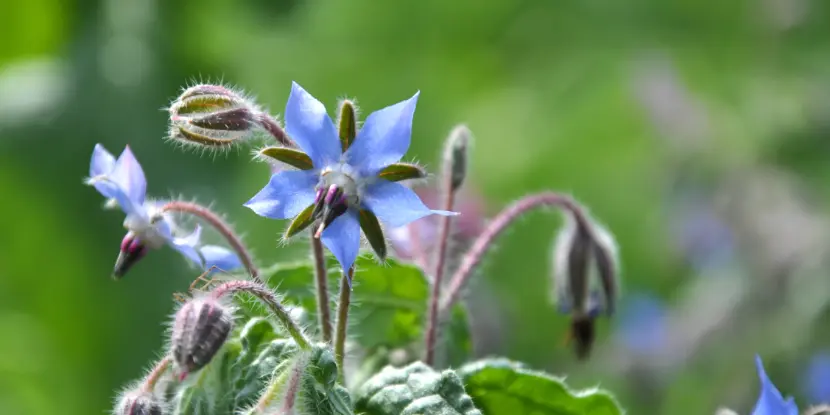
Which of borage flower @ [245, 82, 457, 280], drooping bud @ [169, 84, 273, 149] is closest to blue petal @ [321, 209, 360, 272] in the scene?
borage flower @ [245, 82, 457, 280]

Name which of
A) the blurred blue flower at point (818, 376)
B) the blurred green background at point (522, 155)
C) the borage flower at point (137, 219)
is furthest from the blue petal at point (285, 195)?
the blurred blue flower at point (818, 376)

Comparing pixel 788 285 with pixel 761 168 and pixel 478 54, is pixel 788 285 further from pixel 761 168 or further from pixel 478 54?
pixel 478 54

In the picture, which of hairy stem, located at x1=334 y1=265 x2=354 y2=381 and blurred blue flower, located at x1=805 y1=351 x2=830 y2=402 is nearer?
hairy stem, located at x1=334 y1=265 x2=354 y2=381

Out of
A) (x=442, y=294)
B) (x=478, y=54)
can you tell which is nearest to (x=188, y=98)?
(x=442, y=294)

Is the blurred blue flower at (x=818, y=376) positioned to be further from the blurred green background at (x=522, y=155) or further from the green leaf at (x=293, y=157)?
the green leaf at (x=293, y=157)

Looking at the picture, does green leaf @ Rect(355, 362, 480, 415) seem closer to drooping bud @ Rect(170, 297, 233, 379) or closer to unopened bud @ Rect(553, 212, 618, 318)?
drooping bud @ Rect(170, 297, 233, 379)

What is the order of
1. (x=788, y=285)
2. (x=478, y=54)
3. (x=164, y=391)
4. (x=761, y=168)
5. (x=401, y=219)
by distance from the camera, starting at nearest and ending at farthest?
(x=401, y=219) < (x=164, y=391) < (x=788, y=285) < (x=761, y=168) < (x=478, y=54)

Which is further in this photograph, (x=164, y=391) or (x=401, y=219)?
(x=164, y=391)

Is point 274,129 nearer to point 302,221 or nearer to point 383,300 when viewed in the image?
point 302,221
